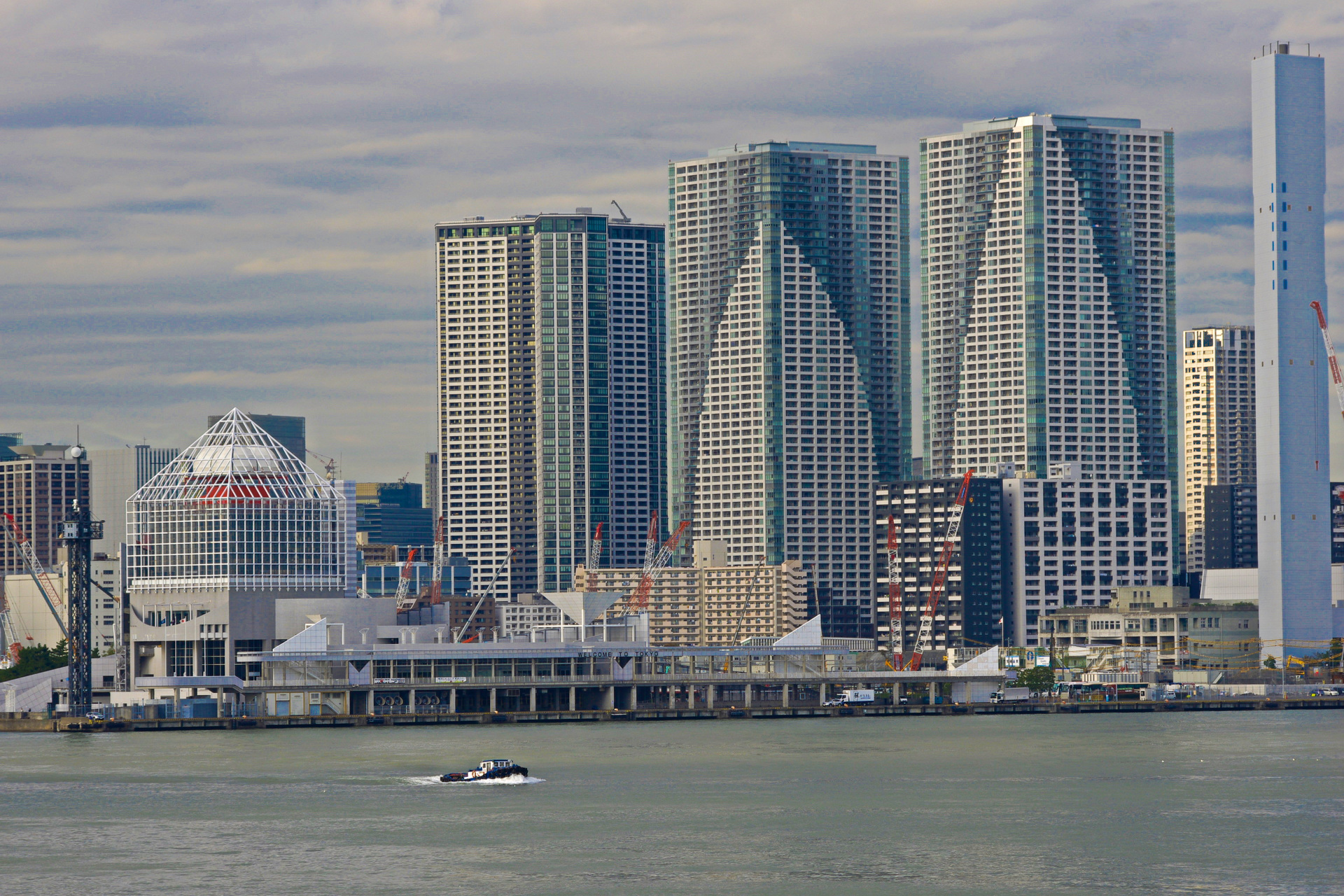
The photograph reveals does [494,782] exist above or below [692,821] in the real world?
below

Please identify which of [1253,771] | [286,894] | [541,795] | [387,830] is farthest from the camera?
[1253,771]

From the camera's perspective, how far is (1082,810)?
12862 cm

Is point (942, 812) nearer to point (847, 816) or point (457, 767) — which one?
point (847, 816)

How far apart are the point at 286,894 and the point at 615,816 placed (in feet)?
103

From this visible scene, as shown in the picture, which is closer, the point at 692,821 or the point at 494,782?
the point at 692,821

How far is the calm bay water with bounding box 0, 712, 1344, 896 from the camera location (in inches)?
4072

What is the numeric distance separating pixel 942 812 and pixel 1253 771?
3495 cm

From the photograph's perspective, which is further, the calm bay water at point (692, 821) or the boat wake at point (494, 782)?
the boat wake at point (494, 782)

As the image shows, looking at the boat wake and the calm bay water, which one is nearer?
the calm bay water

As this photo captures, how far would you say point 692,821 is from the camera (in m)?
125

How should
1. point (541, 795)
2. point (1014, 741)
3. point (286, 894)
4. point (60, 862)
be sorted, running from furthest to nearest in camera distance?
point (1014, 741) < point (541, 795) < point (60, 862) < point (286, 894)

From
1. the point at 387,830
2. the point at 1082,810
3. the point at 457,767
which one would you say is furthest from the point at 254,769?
the point at 1082,810

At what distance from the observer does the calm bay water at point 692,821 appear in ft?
339

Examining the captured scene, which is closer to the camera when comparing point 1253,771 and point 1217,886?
point 1217,886
